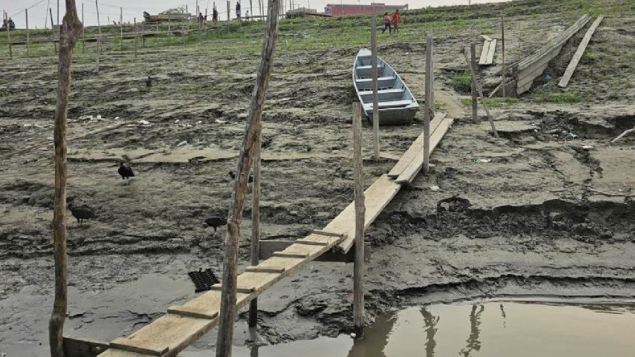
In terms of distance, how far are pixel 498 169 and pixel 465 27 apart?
12.7m

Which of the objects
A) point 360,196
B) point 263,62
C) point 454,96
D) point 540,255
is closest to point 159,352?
point 263,62

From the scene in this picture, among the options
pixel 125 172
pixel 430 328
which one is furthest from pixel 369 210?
pixel 125 172

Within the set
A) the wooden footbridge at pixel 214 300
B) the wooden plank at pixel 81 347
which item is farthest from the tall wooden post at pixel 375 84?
the wooden plank at pixel 81 347

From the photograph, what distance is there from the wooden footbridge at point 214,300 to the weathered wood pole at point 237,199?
0.58 ft

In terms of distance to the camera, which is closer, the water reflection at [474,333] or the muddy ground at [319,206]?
the water reflection at [474,333]

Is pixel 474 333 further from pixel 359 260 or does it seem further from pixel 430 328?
A: pixel 359 260

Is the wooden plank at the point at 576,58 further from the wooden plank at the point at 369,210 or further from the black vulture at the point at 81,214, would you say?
the black vulture at the point at 81,214

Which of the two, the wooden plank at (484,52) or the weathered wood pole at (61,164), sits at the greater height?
the wooden plank at (484,52)

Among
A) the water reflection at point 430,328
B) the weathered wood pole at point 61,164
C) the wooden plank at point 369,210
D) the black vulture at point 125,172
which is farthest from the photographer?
the black vulture at point 125,172

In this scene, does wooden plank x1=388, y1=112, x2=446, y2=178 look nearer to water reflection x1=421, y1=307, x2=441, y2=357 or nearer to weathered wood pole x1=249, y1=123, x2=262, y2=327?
water reflection x1=421, y1=307, x2=441, y2=357

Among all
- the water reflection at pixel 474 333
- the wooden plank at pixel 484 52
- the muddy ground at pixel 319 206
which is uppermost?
the wooden plank at pixel 484 52

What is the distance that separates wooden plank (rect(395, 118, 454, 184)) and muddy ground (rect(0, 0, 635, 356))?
7.0 inches

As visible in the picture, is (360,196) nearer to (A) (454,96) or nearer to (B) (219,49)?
(A) (454,96)

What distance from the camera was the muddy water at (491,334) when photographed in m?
4.95
